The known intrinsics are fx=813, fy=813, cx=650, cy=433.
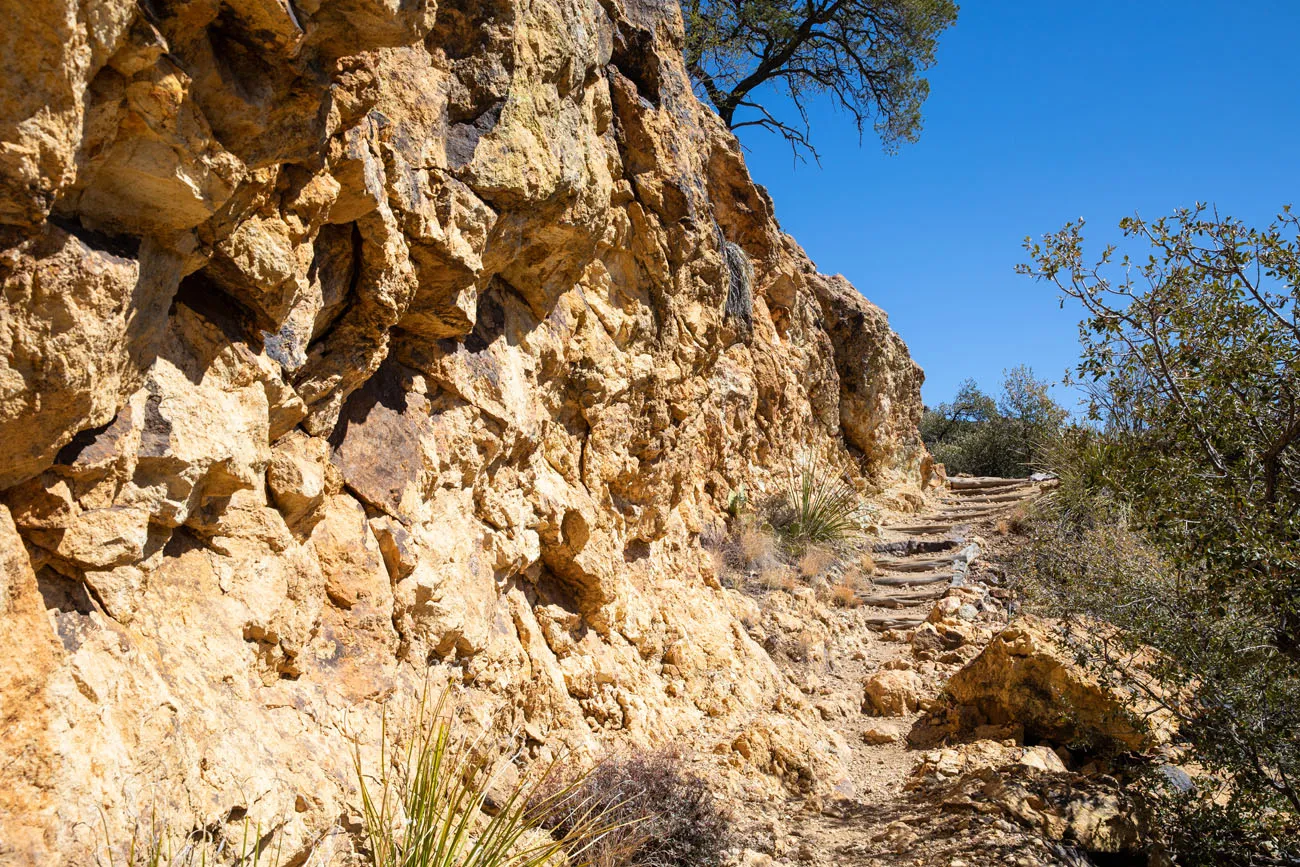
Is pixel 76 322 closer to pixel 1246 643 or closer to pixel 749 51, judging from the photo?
pixel 1246 643

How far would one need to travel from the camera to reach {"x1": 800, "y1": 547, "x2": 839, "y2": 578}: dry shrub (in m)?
9.08

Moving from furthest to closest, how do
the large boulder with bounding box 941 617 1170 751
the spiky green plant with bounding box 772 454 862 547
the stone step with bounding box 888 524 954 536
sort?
the stone step with bounding box 888 524 954 536 < the spiky green plant with bounding box 772 454 862 547 < the large boulder with bounding box 941 617 1170 751

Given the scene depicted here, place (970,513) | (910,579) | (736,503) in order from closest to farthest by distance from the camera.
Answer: (736,503) < (910,579) < (970,513)

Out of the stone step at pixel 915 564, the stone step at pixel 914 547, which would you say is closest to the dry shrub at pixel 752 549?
the stone step at pixel 915 564

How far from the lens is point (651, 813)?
12.4 feet

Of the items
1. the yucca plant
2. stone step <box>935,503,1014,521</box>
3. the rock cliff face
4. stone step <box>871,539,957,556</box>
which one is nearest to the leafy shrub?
the yucca plant

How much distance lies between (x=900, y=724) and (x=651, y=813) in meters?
3.34

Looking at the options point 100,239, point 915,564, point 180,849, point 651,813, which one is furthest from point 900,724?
point 100,239

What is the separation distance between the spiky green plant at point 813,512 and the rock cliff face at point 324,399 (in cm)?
309

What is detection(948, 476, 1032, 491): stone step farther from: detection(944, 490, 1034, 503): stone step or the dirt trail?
the dirt trail

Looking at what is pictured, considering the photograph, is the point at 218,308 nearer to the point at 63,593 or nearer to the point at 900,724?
the point at 63,593

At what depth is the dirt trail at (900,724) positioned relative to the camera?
162 inches

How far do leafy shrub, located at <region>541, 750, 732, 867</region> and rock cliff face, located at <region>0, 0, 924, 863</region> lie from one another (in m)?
0.45

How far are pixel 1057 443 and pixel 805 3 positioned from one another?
835 cm
